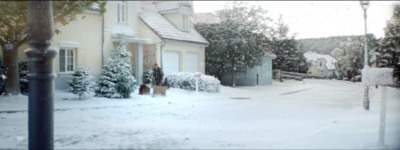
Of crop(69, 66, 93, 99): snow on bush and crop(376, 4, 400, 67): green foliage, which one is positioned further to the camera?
crop(69, 66, 93, 99): snow on bush

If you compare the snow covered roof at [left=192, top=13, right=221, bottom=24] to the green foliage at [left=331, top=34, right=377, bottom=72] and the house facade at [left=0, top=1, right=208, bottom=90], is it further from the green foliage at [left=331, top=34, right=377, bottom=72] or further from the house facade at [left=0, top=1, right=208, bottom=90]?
the green foliage at [left=331, top=34, right=377, bottom=72]

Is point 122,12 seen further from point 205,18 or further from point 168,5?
point 205,18

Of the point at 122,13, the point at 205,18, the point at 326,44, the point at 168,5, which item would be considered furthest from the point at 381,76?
the point at 205,18

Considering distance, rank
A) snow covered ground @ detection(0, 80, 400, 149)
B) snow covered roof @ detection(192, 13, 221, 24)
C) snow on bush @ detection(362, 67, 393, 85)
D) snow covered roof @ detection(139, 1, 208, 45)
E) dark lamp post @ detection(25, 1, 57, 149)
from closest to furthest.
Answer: dark lamp post @ detection(25, 1, 57, 149)
snow on bush @ detection(362, 67, 393, 85)
snow covered ground @ detection(0, 80, 400, 149)
snow covered roof @ detection(139, 1, 208, 45)
snow covered roof @ detection(192, 13, 221, 24)

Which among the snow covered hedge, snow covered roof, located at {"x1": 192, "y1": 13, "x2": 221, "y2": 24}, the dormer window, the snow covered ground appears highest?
snow covered roof, located at {"x1": 192, "y1": 13, "x2": 221, "y2": 24}

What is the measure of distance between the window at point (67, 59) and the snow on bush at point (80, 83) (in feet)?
6.11

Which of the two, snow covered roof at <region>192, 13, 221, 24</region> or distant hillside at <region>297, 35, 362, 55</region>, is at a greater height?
snow covered roof at <region>192, 13, 221, 24</region>

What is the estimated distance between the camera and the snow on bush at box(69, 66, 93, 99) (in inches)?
419

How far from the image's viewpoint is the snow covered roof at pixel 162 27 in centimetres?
1722

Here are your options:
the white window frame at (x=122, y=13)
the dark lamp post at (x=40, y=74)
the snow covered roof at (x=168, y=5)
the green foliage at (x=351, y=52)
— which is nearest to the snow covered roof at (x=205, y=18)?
the snow covered roof at (x=168, y=5)

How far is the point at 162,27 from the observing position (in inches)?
715

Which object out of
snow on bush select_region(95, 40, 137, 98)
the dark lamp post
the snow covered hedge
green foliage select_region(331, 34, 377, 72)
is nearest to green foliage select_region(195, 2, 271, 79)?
the snow covered hedge

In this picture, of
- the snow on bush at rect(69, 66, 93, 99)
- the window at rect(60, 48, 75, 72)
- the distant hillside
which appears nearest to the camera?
the distant hillside

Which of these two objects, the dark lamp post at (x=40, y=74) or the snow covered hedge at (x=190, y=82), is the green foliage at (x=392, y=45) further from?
the snow covered hedge at (x=190, y=82)
